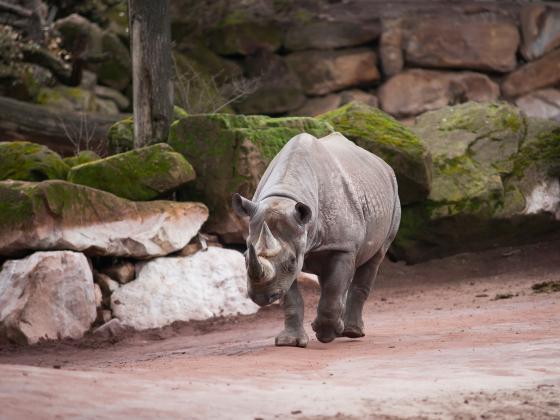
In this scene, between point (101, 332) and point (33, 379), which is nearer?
point (33, 379)

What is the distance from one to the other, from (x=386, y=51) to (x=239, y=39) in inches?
122

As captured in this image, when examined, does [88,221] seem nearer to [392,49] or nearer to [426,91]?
[426,91]

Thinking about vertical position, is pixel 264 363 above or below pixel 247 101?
below

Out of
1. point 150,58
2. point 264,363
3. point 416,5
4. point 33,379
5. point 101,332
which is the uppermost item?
point 416,5

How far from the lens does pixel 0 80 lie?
18078 millimetres

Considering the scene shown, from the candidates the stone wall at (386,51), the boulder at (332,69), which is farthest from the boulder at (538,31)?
the boulder at (332,69)

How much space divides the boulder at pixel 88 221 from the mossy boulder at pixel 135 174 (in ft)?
1.13

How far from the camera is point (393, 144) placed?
1480cm

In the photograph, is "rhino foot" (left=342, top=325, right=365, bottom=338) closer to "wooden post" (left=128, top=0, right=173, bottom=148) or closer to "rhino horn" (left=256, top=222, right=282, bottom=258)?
"rhino horn" (left=256, top=222, right=282, bottom=258)

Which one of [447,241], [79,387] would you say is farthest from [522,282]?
[79,387]

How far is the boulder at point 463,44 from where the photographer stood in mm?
22281

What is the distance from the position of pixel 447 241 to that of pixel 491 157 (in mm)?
1518

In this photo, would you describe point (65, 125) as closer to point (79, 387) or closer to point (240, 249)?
point (240, 249)

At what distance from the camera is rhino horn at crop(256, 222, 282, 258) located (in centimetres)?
789
